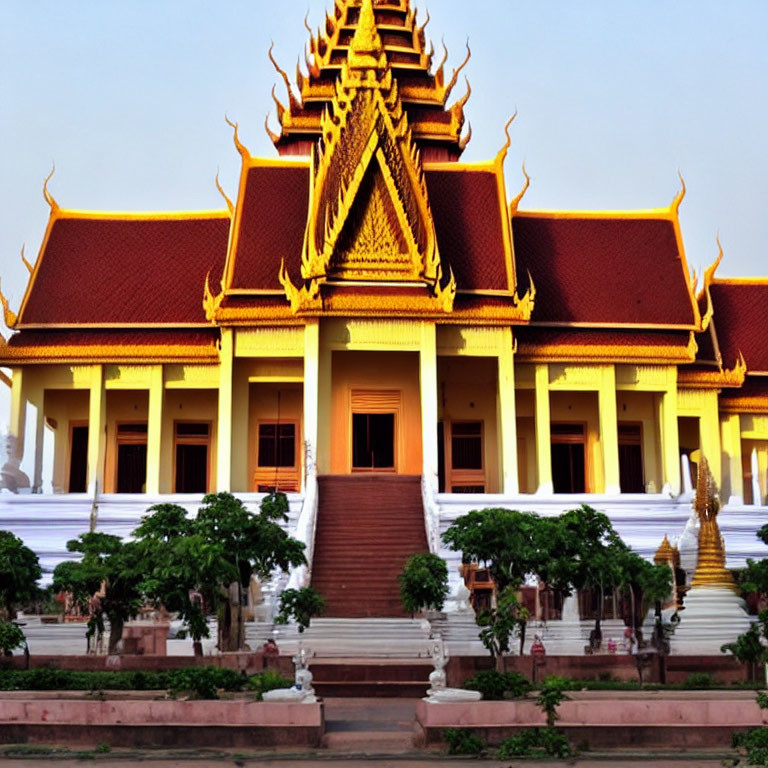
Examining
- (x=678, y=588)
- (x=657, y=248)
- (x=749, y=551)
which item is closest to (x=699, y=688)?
(x=678, y=588)

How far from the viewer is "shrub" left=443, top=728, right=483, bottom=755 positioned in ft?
34.0

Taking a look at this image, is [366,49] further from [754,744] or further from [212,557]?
[754,744]

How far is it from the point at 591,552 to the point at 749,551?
6.38 meters

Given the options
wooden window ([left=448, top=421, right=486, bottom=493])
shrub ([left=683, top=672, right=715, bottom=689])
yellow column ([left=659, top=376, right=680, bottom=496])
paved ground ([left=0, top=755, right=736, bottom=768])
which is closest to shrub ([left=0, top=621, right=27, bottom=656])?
paved ground ([left=0, top=755, right=736, bottom=768])

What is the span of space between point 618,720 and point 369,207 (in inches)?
561

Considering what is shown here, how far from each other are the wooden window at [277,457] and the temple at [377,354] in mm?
40

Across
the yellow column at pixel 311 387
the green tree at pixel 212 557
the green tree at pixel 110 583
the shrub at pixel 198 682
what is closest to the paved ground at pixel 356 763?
the shrub at pixel 198 682

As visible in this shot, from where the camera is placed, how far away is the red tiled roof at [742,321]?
85.9 ft

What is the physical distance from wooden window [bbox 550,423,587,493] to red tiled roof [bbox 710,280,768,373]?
9.79 feet

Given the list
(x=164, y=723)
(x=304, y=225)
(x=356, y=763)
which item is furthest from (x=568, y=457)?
(x=356, y=763)

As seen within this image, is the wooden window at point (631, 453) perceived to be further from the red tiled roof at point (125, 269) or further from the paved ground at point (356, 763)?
the paved ground at point (356, 763)

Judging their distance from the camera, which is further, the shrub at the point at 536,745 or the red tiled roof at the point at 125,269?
the red tiled roof at the point at 125,269

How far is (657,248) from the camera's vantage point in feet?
86.0

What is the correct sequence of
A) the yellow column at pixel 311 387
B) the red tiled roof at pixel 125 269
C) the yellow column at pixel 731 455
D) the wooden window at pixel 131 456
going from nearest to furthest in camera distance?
1. the yellow column at pixel 311 387
2. the red tiled roof at pixel 125 269
3. the yellow column at pixel 731 455
4. the wooden window at pixel 131 456
